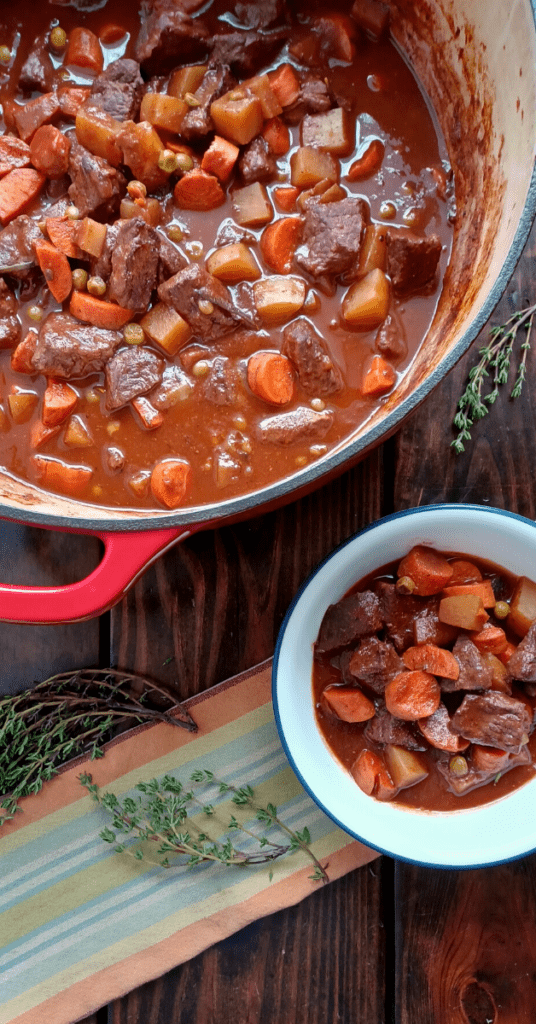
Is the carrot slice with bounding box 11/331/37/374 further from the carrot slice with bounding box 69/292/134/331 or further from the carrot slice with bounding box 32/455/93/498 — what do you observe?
the carrot slice with bounding box 32/455/93/498

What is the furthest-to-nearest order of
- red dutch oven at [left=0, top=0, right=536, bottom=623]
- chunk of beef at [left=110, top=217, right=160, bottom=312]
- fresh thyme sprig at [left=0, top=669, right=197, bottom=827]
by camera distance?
fresh thyme sprig at [left=0, top=669, right=197, bottom=827] < chunk of beef at [left=110, top=217, right=160, bottom=312] < red dutch oven at [left=0, top=0, right=536, bottom=623]

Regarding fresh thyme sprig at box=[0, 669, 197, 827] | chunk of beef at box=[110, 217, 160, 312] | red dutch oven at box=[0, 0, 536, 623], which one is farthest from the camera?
fresh thyme sprig at box=[0, 669, 197, 827]

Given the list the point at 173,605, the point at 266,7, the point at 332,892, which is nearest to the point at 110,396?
the point at 173,605

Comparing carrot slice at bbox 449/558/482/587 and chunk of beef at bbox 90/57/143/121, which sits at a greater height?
chunk of beef at bbox 90/57/143/121

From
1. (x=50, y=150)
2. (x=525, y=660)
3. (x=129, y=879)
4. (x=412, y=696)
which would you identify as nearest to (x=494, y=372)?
(x=525, y=660)

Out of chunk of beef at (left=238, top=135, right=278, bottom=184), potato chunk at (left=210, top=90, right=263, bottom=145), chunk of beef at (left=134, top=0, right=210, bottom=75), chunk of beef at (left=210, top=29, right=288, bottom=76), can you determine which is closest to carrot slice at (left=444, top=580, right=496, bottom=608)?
chunk of beef at (left=238, top=135, right=278, bottom=184)

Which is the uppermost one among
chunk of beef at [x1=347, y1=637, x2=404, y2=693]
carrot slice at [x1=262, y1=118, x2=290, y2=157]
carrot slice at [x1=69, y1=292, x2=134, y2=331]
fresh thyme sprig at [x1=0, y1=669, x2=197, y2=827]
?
carrot slice at [x1=262, y1=118, x2=290, y2=157]

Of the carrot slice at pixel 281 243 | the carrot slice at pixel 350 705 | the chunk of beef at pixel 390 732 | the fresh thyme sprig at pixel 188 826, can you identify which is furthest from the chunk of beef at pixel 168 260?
the fresh thyme sprig at pixel 188 826
